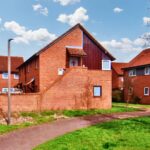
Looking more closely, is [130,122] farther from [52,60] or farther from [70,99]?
[52,60]

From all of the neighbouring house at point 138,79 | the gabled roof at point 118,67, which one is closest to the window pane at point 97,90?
the neighbouring house at point 138,79

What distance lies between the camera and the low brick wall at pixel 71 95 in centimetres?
2589

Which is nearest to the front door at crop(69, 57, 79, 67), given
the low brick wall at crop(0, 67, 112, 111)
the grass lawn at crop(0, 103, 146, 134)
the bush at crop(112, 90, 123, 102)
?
the low brick wall at crop(0, 67, 112, 111)

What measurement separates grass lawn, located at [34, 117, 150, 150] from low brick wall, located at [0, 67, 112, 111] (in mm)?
7869

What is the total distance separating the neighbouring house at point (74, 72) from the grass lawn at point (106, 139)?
338 inches

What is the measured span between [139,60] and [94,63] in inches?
637

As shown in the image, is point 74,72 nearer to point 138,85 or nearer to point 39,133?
point 39,133

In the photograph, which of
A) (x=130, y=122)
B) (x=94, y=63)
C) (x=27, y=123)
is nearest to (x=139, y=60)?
(x=94, y=63)

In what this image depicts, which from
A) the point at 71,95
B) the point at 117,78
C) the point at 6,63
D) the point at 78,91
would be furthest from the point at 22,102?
the point at 117,78

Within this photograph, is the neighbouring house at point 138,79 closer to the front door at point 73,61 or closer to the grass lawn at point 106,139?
the front door at point 73,61

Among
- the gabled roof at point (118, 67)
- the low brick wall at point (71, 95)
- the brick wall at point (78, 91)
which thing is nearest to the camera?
the low brick wall at point (71, 95)

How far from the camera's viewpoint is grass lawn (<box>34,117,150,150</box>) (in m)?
14.3

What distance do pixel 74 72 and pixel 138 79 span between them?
62.3 ft

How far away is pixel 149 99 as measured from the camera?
42.6 m
